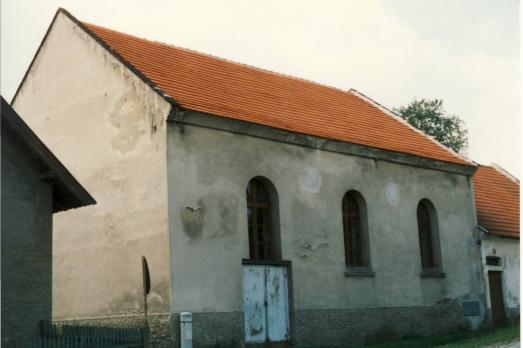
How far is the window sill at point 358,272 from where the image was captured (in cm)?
1872

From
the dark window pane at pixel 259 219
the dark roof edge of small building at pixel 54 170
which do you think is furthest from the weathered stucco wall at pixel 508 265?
the dark roof edge of small building at pixel 54 170

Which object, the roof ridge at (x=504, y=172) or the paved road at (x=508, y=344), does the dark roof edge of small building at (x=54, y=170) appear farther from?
the roof ridge at (x=504, y=172)

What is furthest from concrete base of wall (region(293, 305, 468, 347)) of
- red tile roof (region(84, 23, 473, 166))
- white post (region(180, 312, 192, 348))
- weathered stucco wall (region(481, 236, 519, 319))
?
red tile roof (region(84, 23, 473, 166))

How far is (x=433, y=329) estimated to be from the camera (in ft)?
67.6


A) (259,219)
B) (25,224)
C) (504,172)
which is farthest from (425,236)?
(25,224)

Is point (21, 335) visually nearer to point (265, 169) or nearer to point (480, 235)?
point (265, 169)

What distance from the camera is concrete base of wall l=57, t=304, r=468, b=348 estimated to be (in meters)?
15.2

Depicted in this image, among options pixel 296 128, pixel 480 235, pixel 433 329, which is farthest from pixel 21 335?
pixel 480 235

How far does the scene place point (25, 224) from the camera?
40.5ft

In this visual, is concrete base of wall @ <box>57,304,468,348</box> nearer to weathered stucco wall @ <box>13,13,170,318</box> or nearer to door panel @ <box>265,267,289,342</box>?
door panel @ <box>265,267,289,342</box>

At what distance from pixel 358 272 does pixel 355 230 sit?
1.33 meters

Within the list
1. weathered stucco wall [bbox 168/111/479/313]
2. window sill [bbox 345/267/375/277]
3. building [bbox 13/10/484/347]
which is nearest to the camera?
weathered stucco wall [bbox 168/111/479/313]

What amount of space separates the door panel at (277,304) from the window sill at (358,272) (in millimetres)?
2138

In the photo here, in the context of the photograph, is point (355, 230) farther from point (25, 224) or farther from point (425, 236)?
point (25, 224)
